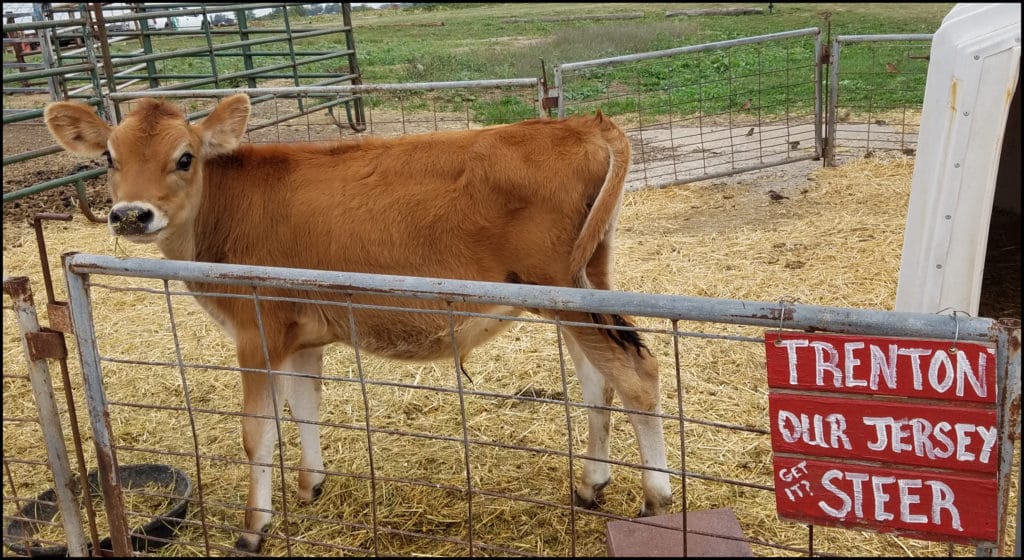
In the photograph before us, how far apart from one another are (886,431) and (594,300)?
0.82 m

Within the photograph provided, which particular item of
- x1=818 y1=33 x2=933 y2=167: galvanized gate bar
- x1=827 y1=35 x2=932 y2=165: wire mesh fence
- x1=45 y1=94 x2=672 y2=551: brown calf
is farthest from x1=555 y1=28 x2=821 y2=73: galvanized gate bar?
x1=45 y1=94 x2=672 y2=551: brown calf

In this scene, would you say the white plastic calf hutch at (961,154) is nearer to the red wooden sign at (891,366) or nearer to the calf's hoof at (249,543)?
the red wooden sign at (891,366)

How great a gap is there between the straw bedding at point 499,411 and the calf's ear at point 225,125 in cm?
115

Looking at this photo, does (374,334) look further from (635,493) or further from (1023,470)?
(1023,470)

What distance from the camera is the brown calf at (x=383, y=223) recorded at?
381 centimetres

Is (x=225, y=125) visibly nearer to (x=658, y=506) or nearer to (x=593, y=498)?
(x=593, y=498)

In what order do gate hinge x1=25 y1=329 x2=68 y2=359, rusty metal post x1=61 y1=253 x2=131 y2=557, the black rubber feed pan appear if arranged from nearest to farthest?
rusty metal post x1=61 y1=253 x2=131 y2=557 < gate hinge x1=25 y1=329 x2=68 y2=359 < the black rubber feed pan

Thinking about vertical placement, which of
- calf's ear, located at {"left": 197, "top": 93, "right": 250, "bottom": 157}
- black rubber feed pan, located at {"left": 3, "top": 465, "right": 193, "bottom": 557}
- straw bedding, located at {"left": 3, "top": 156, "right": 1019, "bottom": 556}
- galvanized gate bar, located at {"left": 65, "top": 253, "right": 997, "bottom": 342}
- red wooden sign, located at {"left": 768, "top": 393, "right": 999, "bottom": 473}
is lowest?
straw bedding, located at {"left": 3, "top": 156, "right": 1019, "bottom": 556}

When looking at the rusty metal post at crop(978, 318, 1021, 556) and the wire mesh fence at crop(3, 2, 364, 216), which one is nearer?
the rusty metal post at crop(978, 318, 1021, 556)

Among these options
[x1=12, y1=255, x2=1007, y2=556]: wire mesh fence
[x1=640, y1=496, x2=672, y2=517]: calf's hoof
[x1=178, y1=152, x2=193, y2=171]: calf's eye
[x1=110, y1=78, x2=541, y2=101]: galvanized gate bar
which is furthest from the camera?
[x1=110, y1=78, x2=541, y2=101]: galvanized gate bar

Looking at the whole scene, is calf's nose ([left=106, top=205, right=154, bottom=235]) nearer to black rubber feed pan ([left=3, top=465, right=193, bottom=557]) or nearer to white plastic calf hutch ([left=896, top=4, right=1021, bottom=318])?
black rubber feed pan ([left=3, top=465, right=193, bottom=557])

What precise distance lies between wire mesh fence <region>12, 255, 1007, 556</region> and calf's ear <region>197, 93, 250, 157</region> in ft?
2.46

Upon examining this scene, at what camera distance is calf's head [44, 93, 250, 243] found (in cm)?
374

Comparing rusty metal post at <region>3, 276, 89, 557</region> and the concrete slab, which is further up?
rusty metal post at <region>3, 276, 89, 557</region>
